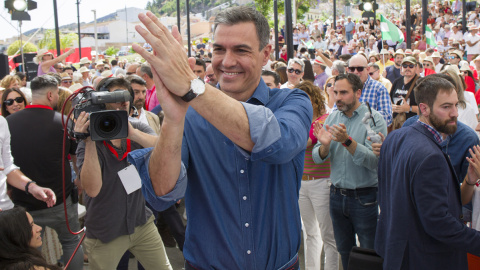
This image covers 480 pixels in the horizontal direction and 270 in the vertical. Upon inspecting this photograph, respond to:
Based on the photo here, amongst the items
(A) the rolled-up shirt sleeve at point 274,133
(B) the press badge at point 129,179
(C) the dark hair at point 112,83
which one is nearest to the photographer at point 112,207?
(B) the press badge at point 129,179

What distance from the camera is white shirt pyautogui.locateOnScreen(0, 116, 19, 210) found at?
3.88m

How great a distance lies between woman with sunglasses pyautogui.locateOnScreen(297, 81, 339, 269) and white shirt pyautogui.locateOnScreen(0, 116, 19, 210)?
2691mm

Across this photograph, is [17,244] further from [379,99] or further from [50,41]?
[50,41]

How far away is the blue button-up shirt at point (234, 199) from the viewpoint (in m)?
1.85

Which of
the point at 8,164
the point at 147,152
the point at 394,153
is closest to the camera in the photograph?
the point at 147,152

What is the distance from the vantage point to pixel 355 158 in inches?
167

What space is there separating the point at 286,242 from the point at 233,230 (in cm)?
23

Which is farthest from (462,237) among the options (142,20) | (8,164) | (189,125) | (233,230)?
(8,164)

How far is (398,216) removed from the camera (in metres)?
3.06

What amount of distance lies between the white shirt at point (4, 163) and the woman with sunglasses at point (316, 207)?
8.83 ft

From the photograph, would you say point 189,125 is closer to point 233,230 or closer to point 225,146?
point 225,146

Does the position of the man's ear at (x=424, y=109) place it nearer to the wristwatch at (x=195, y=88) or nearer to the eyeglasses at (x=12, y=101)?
the wristwatch at (x=195, y=88)

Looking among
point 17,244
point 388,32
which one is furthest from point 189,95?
point 388,32

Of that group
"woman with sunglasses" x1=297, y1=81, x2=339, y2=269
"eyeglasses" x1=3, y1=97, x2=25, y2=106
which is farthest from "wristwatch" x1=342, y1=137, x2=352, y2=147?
"eyeglasses" x1=3, y1=97, x2=25, y2=106
